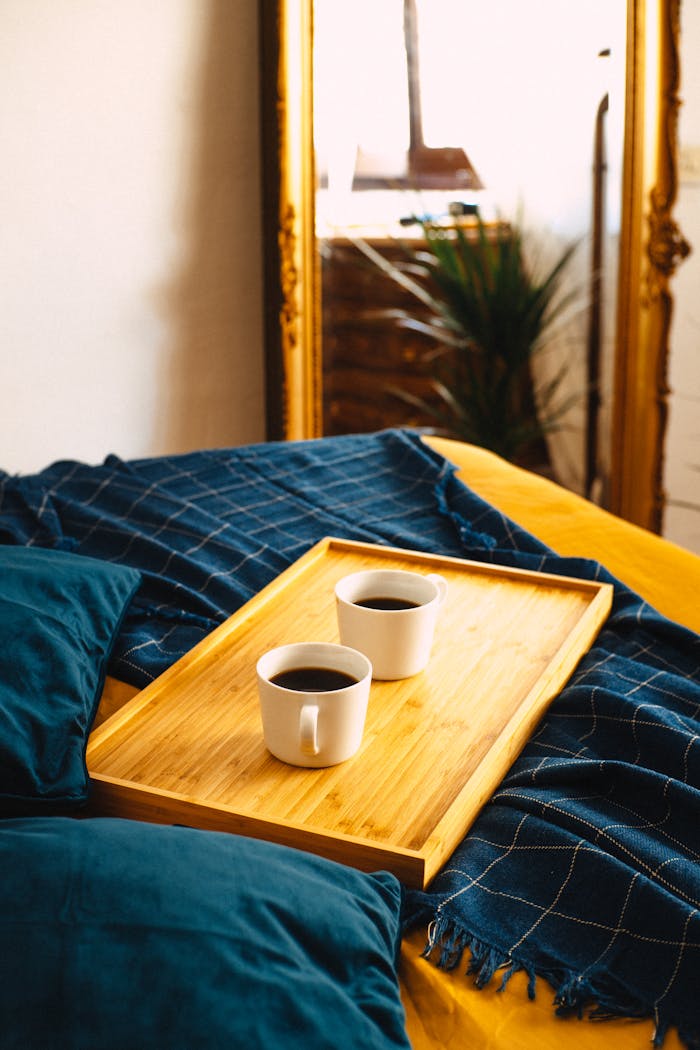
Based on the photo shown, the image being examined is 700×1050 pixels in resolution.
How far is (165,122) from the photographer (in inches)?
106

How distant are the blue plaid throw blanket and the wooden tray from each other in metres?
0.03

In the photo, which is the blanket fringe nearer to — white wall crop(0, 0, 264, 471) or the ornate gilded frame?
white wall crop(0, 0, 264, 471)

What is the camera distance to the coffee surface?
118cm

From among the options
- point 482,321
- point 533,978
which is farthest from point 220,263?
point 533,978

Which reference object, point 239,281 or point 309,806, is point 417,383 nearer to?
point 239,281

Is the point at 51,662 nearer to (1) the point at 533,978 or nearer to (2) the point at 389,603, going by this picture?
(2) the point at 389,603

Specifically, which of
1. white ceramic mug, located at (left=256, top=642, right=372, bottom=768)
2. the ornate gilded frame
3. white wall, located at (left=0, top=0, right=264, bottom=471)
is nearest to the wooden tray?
white ceramic mug, located at (left=256, top=642, right=372, bottom=768)

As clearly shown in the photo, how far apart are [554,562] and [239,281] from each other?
5.74ft

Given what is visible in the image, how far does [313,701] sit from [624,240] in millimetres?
2394

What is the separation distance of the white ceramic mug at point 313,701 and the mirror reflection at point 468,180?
2275mm

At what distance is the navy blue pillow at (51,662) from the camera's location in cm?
91

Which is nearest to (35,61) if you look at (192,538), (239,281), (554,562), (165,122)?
(165,122)

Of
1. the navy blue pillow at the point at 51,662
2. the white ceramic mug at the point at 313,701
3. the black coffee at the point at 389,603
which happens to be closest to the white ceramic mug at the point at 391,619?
the black coffee at the point at 389,603

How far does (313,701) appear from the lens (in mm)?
933
